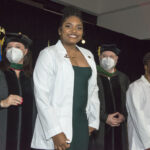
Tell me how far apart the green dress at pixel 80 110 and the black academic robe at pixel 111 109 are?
1.27m

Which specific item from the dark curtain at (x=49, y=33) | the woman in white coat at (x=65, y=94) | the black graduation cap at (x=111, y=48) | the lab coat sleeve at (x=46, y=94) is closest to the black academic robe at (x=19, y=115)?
the woman in white coat at (x=65, y=94)

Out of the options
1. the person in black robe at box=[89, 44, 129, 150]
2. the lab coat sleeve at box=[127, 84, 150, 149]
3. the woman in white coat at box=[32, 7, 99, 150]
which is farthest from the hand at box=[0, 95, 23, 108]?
the lab coat sleeve at box=[127, 84, 150, 149]

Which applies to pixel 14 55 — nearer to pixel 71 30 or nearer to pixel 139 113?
pixel 71 30

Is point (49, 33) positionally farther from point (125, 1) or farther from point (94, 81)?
Result: point (94, 81)

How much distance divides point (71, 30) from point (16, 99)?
856 mm

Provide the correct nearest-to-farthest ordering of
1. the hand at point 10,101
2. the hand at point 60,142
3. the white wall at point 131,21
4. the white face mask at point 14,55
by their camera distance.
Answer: the hand at point 60,142, the hand at point 10,101, the white face mask at point 14,55, the white wall at point 131,21

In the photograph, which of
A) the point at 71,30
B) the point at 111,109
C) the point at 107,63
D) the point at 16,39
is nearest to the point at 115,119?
the point at 111,109

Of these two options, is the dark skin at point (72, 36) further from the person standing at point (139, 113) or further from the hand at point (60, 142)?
the person standing at point (139, 113)

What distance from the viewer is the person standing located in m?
3.09

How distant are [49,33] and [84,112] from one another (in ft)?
11.5

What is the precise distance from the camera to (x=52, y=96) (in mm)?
2014

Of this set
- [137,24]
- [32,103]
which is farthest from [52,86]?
[137,24]

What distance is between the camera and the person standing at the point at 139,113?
122 inches

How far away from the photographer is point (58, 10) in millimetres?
6754
